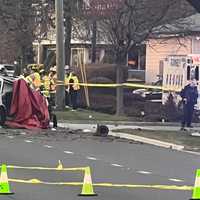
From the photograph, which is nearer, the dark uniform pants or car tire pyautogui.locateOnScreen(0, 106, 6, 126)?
car tire pyautogui.locateOnScreen(0, 106, 6, 126)

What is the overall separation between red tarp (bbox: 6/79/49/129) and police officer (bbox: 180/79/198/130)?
4.68 m

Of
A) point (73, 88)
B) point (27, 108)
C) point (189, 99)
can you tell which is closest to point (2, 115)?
point (27, 108)

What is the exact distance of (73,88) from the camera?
30766 millimetres

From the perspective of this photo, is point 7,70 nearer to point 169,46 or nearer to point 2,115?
point 169,46

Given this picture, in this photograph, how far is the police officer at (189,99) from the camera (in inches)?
907

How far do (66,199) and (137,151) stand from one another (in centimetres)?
764

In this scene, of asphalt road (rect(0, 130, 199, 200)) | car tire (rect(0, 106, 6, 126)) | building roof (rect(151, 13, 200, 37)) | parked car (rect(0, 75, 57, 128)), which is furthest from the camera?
building roof (rect(151, 13, 200, 37))

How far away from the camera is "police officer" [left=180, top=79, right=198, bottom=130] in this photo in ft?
75.6

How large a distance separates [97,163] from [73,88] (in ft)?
54.2

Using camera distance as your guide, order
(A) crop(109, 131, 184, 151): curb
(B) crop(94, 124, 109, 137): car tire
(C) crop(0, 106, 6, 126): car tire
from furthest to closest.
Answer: (C) crop(0, 106, 6, 126): car tire < (B) crop(94, 124, 109, 137): car tire < (A) crop(109, 131, 184, 151): curb

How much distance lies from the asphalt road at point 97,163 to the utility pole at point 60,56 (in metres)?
8.11

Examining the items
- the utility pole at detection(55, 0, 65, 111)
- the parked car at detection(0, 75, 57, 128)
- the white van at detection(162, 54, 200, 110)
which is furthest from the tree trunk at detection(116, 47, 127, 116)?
the parked car at detection(0, 75, 57, 128)

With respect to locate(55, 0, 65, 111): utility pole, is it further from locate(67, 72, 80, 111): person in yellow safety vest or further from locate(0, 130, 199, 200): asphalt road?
locate(0, 130, 199, 200): asphalt road

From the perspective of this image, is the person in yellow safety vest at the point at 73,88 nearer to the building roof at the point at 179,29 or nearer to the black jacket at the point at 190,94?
the building roof at the point at 179,29
